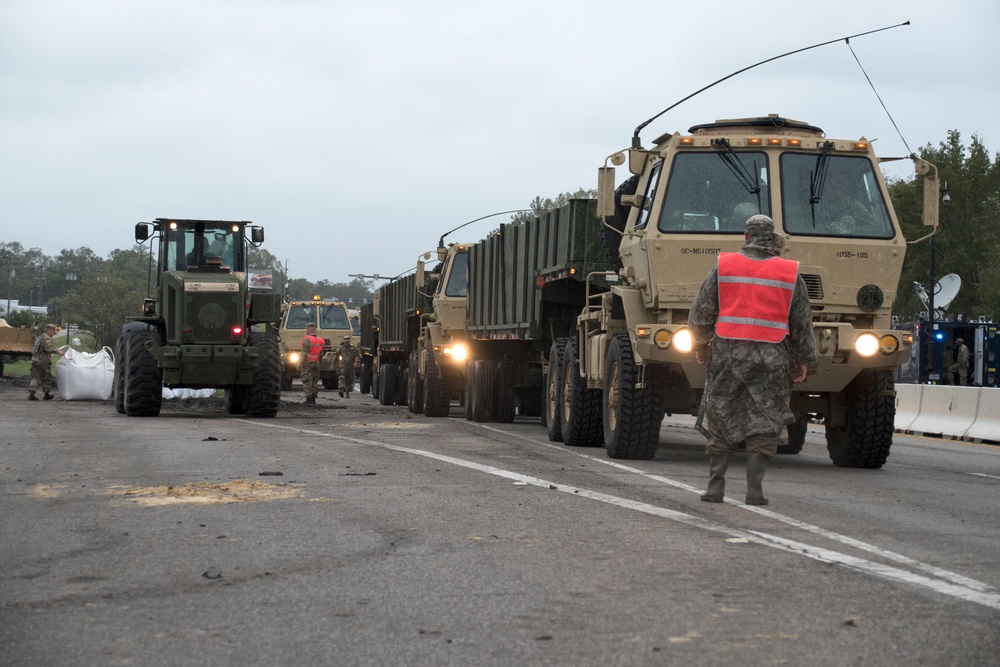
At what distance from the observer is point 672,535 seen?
7418 mm

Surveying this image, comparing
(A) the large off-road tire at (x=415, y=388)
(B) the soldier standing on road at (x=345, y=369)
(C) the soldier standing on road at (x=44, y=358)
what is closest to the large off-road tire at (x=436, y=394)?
(A) the large off-road tire at (x=415, y=388)

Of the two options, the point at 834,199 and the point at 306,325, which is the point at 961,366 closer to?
the point at 306,325

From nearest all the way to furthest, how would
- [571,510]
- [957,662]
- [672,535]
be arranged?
[957,662] < [672,535] < [571,510]

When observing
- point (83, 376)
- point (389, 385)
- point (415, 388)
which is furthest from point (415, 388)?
point (83, 376)

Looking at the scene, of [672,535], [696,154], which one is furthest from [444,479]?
[696,154]

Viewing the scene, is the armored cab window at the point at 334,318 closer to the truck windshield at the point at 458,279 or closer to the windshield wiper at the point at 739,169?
the truck windshield at the point at 458,279

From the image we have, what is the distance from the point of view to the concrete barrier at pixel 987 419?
67.8ft

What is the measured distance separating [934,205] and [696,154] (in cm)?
215

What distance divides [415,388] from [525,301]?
21.9 feet

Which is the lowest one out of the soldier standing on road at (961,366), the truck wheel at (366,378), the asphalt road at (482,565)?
the asphalt road at (482,565)

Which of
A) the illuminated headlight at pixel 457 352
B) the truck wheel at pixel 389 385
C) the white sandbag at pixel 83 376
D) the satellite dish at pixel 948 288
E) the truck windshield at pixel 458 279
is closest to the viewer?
the illuminated headlight at pixel 457 352

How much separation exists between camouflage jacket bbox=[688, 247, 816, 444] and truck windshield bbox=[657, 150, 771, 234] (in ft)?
11.4

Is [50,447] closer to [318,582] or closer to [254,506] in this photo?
[254,506]

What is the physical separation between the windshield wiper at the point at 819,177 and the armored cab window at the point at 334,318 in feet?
99.7
